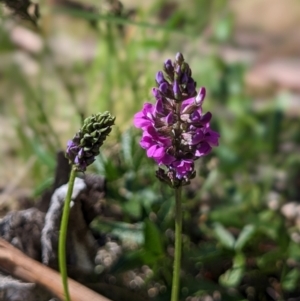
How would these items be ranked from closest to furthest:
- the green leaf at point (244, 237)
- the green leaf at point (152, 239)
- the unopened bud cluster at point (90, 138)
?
the unopened bud cluster at point (90, 138) < the green leaf at point (152, 239) < the green leaf at point (244, 237)

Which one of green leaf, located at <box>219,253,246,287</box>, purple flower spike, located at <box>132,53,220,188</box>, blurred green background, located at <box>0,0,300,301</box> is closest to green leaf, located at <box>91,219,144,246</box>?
blurred green background, located at <box>0,0,300,301</box>

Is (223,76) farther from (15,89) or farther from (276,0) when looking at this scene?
(276,0)

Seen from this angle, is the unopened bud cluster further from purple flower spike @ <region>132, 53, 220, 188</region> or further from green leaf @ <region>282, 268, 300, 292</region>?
green leaf @ <region>282, 268, 300, 292</region>

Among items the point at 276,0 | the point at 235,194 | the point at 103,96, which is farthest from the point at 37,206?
the point at 276,0

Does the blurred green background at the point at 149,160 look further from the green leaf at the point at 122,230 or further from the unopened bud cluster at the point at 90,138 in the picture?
the unopened bud cluster at the point at 90,138

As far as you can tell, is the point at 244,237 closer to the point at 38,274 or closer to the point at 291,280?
the point at 291,280

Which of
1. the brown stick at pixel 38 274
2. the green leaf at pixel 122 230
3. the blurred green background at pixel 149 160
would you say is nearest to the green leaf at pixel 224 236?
the blurred green background at pixel 149 160

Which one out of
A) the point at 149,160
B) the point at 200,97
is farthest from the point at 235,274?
the point at 200,97
